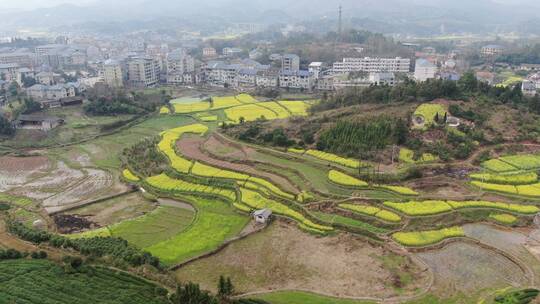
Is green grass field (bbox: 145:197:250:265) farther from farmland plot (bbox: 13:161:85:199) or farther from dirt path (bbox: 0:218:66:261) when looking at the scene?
farmland plot (bbox: 13:161:85:199)

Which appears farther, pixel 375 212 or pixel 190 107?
pixel 190 107

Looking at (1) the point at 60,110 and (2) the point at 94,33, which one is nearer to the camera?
(1) the point at 60,110

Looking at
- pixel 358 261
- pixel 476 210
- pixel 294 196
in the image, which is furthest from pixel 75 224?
pixel 476 210

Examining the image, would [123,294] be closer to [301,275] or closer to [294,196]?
[301,275]

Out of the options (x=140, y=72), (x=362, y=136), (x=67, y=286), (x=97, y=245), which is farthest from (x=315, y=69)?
(x=67, y=286)

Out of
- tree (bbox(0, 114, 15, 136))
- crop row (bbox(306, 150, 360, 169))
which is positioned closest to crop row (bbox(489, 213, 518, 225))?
crop row (bbox(306, 150, 360, 169))

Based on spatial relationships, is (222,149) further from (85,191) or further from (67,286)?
(67,286)

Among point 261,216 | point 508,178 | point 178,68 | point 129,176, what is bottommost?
point 129,176
